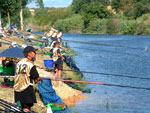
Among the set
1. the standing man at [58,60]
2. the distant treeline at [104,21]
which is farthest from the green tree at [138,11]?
the standing man at [58,60]

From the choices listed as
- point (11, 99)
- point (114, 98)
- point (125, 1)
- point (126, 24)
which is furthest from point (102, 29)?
point (11, 99)

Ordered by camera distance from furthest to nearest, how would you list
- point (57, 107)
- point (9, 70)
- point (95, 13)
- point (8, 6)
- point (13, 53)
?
point (95, 13)
point (8, 6)
point (9, 70)
point (13, 53)
point (57, 107)

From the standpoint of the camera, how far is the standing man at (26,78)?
7.65 metres

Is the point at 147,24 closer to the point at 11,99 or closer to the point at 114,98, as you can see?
the point at 114,98

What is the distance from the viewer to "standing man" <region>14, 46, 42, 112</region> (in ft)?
25.1

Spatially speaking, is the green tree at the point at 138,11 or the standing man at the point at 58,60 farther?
the green tree at the point at 138,11

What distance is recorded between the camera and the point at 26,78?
Answer: 25.2ft

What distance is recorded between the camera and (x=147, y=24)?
84.9 m

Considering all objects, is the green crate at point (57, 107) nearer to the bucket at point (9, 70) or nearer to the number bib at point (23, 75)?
the bucket at point (9, 70)

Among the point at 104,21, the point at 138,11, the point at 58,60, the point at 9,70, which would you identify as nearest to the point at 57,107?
the point at 9,70

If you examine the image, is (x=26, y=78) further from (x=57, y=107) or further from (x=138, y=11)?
(x=138, y=11)

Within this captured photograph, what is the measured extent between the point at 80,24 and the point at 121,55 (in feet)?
203

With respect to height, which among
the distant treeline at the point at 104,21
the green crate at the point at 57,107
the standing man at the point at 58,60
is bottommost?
the distant treeline at the point at 104,21

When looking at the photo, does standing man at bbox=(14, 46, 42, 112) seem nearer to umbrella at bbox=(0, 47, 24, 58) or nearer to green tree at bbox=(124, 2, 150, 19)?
umbrella at bbox=(0, 47, 24, 58)
